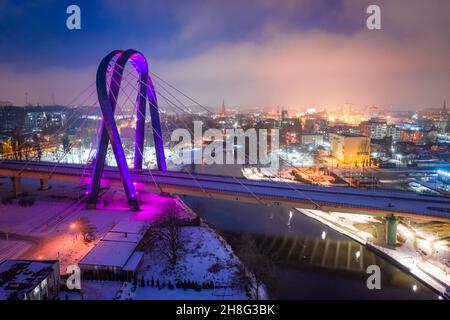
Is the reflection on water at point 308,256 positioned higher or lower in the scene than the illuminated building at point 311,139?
lower

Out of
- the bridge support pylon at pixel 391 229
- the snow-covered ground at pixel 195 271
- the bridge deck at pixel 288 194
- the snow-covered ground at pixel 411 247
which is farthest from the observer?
the bridge deck at pixel 288 194

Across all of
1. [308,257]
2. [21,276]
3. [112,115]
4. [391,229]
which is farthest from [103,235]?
[391,229]

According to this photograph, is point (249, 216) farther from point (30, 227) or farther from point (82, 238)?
point (30, 227)

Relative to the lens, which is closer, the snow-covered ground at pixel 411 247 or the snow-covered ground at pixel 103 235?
the snow-covered ground at pixel 103 235

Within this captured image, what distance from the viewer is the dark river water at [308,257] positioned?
40.8ft

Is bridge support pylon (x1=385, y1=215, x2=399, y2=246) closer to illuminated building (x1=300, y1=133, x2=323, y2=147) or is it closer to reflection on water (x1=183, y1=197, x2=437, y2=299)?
reflection on water (x1=183, y1=197, x2=437, y2=299)

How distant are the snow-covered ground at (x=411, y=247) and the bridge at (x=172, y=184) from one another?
0.94m

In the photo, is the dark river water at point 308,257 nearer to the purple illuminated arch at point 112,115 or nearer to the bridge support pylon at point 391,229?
the bridge support pylon at point 391,229

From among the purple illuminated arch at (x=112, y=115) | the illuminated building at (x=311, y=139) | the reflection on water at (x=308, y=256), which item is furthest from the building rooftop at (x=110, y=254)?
the illuminated building at (x=311, y=139)

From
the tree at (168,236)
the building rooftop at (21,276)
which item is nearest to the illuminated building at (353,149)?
the tree at (168,236)

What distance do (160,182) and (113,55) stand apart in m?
8.11

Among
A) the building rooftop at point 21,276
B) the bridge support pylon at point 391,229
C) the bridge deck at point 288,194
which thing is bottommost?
the bridge support pylon at point 391,229

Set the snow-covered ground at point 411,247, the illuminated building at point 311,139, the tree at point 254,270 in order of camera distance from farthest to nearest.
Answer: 1. the illuminated building at point 311,139
2. the snow-covered ground at point 411,247
3. the tree at point 254,270
